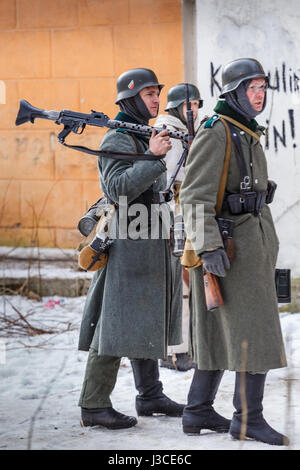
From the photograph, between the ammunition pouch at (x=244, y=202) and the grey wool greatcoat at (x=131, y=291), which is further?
the grey wool greatcoat at (x=131, y=291)

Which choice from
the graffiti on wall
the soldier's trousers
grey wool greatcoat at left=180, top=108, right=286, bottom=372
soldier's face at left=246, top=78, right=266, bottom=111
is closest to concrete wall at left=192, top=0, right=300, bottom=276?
the graffiti on wall

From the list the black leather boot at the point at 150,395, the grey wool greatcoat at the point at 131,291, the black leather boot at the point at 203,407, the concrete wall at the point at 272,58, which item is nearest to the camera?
the black leather boot at the point at 203,407

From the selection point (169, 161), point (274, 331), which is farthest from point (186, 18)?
point (274, 331)

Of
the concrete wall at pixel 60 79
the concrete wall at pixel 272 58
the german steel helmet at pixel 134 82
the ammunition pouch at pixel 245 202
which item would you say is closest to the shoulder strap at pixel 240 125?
the ammunition pouch at pixel 245 202

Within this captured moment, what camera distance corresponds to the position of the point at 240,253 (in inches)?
128

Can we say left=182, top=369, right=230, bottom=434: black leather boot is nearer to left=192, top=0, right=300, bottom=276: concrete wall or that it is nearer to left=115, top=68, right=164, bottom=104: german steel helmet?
left=115, top=68, right=164, bottom=104: german steel helmet

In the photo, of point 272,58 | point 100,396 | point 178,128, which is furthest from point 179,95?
point 100,396

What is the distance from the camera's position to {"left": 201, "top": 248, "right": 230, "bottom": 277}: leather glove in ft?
10.4

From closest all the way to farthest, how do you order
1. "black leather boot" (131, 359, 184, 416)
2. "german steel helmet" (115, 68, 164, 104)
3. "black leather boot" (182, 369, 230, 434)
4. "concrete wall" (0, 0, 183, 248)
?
"black leather boot" (182, 369, 230, 434)
"german steel helmet" (115, 68, 164, 104)
"black leather boot" (131, 359, 184, 416)
"concrete wall" (0, 0, 183, 248)

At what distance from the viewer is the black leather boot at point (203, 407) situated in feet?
11.3

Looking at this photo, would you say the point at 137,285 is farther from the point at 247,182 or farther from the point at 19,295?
the point at 19,295

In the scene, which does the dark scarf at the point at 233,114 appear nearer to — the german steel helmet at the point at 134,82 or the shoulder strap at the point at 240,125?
the shoulder strap at the point at 240,125

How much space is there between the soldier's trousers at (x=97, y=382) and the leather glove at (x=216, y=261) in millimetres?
756

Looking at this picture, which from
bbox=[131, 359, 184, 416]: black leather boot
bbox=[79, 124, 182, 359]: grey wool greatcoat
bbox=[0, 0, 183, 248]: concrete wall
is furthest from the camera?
bbox=[0, 0, 183, 248]: concrete wall
